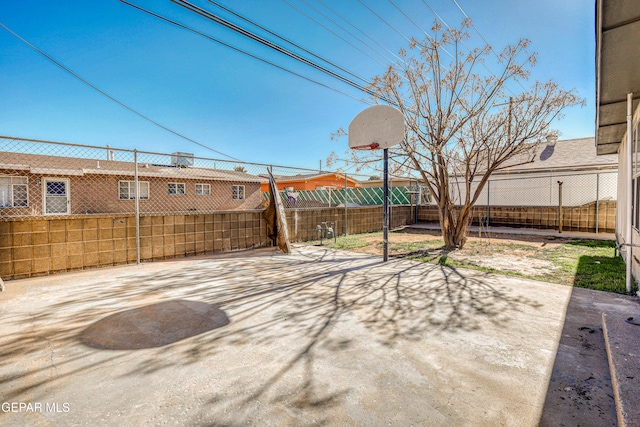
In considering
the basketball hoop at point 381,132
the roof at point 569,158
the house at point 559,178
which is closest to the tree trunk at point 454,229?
the basketball hoop at point 381,132

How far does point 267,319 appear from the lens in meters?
3.05

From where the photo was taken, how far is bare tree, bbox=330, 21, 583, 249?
21.7ft

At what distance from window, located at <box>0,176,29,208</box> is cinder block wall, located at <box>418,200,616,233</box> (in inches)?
706

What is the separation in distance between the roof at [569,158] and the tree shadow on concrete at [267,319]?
9259mm

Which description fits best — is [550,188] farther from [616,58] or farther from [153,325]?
[153,325]

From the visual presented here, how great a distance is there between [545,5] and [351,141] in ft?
17.9

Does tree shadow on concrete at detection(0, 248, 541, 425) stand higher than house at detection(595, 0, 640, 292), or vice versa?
house at detection(595, 0, 640, 292)

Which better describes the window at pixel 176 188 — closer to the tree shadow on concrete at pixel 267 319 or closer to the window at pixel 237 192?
the window at pixel 237 192

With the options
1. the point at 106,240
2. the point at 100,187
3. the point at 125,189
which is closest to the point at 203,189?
the point at 125,189

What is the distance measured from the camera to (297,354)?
234 centimetres

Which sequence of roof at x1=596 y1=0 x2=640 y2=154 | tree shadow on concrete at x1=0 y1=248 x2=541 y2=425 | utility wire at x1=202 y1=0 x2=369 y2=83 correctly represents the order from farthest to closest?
utility wire at x1=202 y1=0 x2=369 y2=83
roof at x1=596 y1=0 x2=640 y2=154
tree shadow on concrete at x1=0 y1=248 x2=541 y2=425

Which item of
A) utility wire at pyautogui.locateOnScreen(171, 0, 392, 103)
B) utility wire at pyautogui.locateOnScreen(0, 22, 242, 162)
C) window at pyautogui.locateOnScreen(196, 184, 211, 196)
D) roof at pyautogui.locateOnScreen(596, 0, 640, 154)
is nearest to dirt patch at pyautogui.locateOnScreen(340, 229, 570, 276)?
roof at pyautogui.locateOnScreen(596, 0, 640, 154)

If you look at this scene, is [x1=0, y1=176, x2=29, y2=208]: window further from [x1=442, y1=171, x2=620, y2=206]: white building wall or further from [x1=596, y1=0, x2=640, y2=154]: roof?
[x1=442, y1=171, x2=620, y2=206]: white building wall

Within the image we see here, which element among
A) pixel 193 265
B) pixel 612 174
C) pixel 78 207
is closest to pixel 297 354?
pixel 193 265
